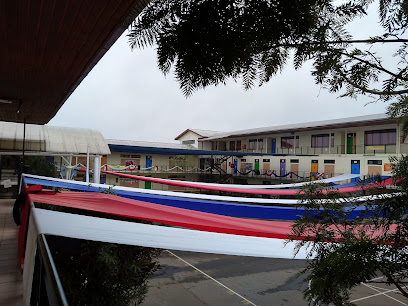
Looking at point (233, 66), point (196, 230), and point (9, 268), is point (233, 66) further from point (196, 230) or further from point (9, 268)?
point (9, 268)

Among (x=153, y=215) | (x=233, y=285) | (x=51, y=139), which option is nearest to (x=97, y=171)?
(x=51, y=139)

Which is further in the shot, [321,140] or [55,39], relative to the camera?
[321,140]

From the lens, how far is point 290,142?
17.3 m

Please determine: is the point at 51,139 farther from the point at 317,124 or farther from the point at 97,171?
the point at 317,124

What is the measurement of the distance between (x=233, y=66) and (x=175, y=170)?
17.8 meters

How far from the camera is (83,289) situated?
6.91 feet

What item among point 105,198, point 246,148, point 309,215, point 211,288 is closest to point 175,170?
point 246,148

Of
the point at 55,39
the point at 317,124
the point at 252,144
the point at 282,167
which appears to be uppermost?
the point at 317,124

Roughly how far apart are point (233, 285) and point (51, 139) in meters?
7.25

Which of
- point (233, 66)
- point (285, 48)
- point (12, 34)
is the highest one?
point (12, 34)

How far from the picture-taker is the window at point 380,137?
12.7m

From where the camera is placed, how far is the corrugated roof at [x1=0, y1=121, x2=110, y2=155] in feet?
26.9

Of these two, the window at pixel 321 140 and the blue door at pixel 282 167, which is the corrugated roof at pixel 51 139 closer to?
the blue door at pixel 282 167

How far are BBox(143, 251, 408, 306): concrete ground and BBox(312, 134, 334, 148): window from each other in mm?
10170
